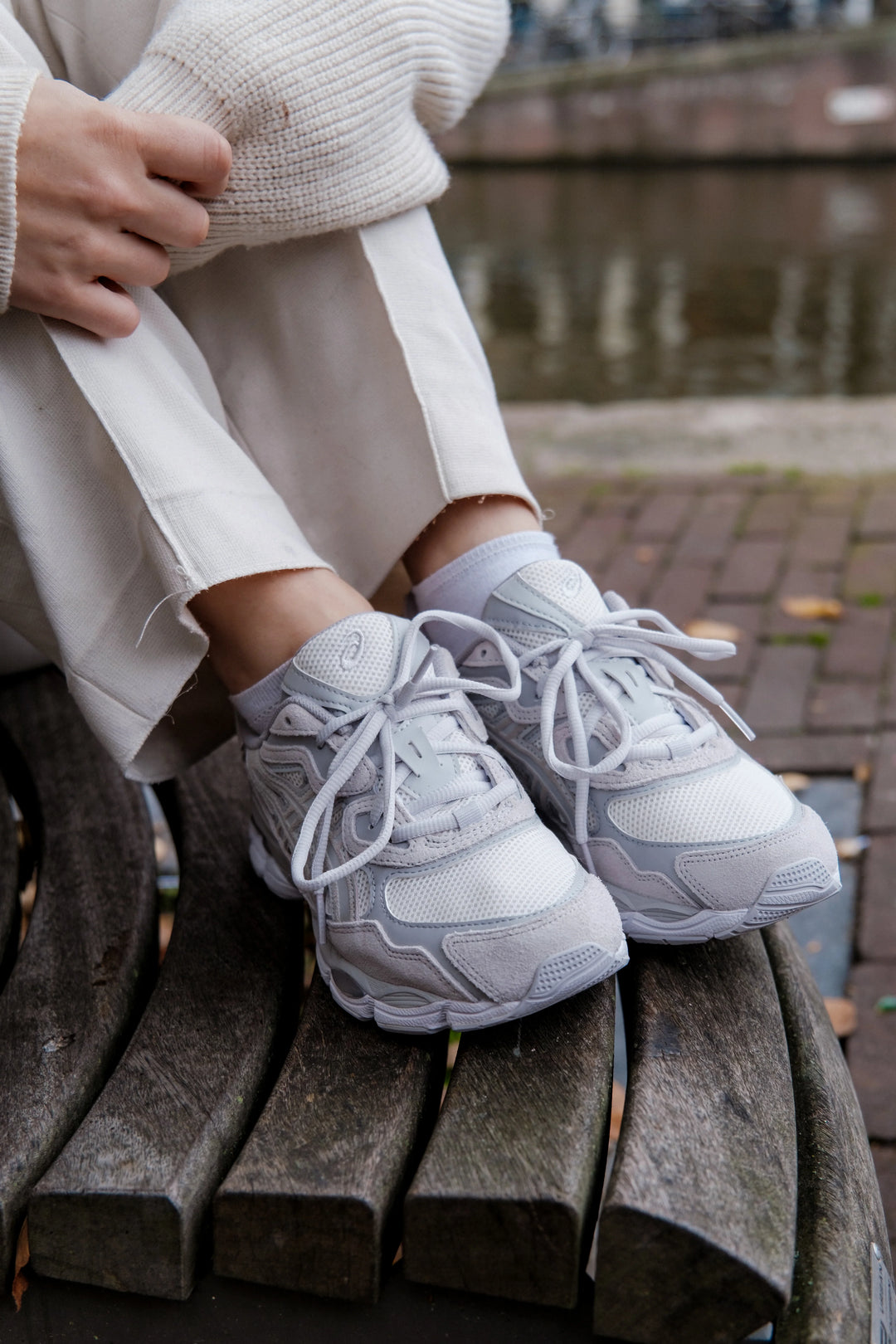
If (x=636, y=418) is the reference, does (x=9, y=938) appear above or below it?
above

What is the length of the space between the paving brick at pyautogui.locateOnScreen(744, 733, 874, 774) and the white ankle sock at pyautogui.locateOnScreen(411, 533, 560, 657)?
1.02 meters

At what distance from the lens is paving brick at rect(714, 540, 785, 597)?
2.75 metres

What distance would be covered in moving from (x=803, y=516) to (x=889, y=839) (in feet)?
4.44

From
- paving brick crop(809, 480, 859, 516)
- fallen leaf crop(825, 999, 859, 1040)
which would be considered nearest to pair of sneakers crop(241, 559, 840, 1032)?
fallen leaf crop(825, 999, 859, 1040)

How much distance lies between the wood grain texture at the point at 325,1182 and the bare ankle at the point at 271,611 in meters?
0.38

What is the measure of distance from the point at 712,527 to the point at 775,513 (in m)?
0.18

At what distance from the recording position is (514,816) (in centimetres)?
104

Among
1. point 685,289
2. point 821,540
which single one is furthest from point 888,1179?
point 685,289

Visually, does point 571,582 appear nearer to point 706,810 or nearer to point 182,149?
point 706,810

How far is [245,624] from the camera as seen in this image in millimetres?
1121

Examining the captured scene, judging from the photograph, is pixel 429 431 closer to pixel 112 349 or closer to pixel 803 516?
pixel 112 349

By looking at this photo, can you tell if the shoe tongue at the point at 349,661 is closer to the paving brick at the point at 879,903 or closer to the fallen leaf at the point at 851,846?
the paving brick at the point at 879,903

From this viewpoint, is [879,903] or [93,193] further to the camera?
[879,903]

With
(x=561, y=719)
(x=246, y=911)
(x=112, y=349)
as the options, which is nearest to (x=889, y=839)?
(x=561, y=719)
